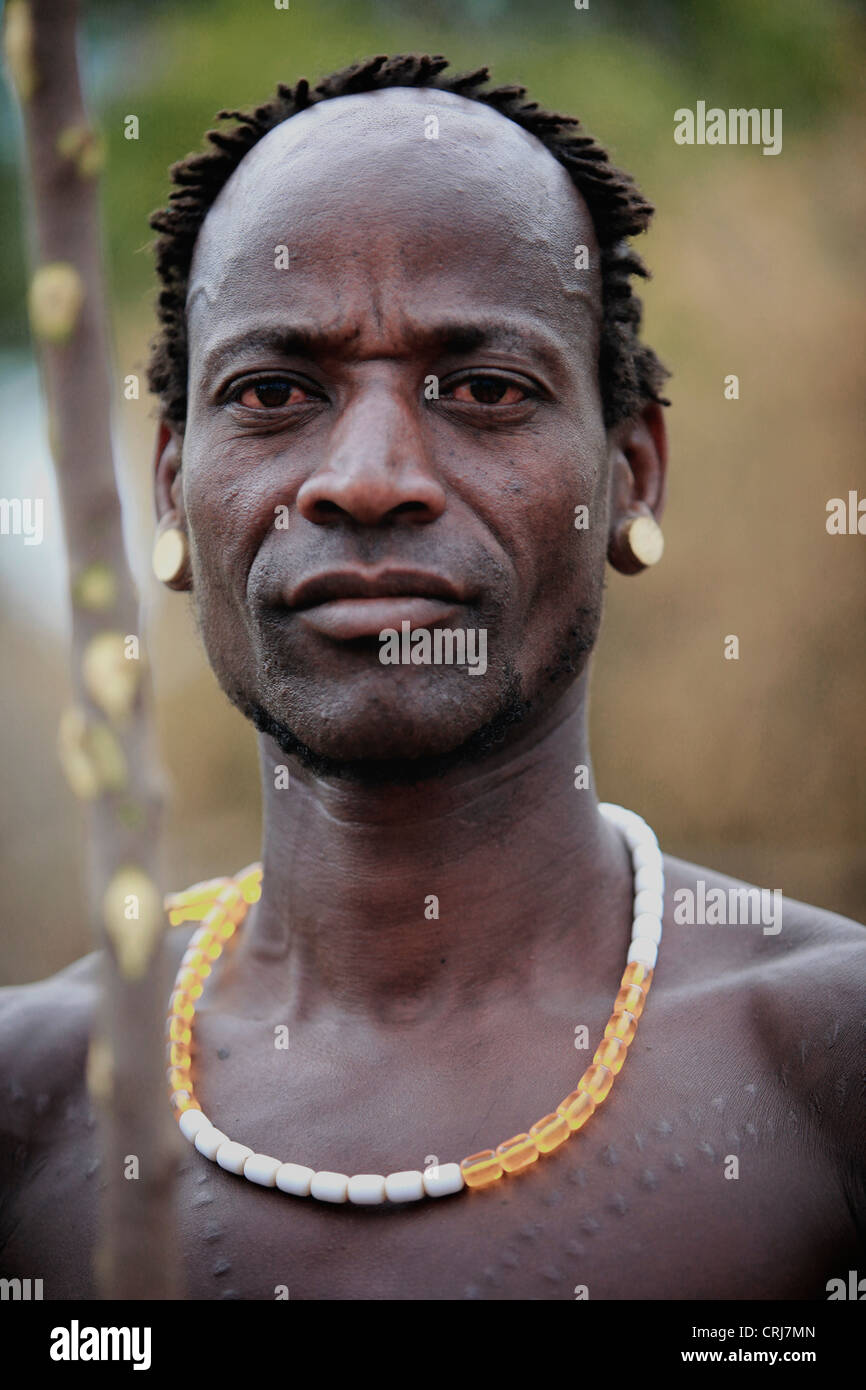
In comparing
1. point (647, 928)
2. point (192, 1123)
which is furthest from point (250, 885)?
point (647, 928)

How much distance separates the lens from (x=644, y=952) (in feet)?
8.19

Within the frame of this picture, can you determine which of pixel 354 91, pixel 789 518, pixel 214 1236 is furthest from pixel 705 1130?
pixel 789 518

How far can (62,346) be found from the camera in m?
1.16

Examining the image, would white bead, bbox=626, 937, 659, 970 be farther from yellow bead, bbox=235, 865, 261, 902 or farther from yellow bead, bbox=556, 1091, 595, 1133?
yellow bead, bbox=235, 865, 261, 902

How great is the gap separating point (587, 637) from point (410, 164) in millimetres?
871

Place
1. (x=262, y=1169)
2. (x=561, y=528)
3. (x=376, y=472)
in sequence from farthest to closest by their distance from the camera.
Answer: (x=561, y=528), (x=262, y=1169), (x=376, y=472)

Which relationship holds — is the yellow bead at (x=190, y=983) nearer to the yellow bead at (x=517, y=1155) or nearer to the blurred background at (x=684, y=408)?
the yellow bead at (x=517, y=1155)

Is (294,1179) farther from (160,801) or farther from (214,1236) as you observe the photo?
(160,801)

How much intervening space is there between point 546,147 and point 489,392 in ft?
2.03

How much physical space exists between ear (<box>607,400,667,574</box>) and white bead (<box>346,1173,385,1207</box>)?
1213mm

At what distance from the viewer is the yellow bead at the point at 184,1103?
2.49 m

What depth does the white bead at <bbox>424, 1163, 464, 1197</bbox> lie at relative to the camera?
223cm

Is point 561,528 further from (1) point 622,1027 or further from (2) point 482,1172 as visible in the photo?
(2) point 482,1172

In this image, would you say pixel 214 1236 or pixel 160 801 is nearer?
pixel 160 801
